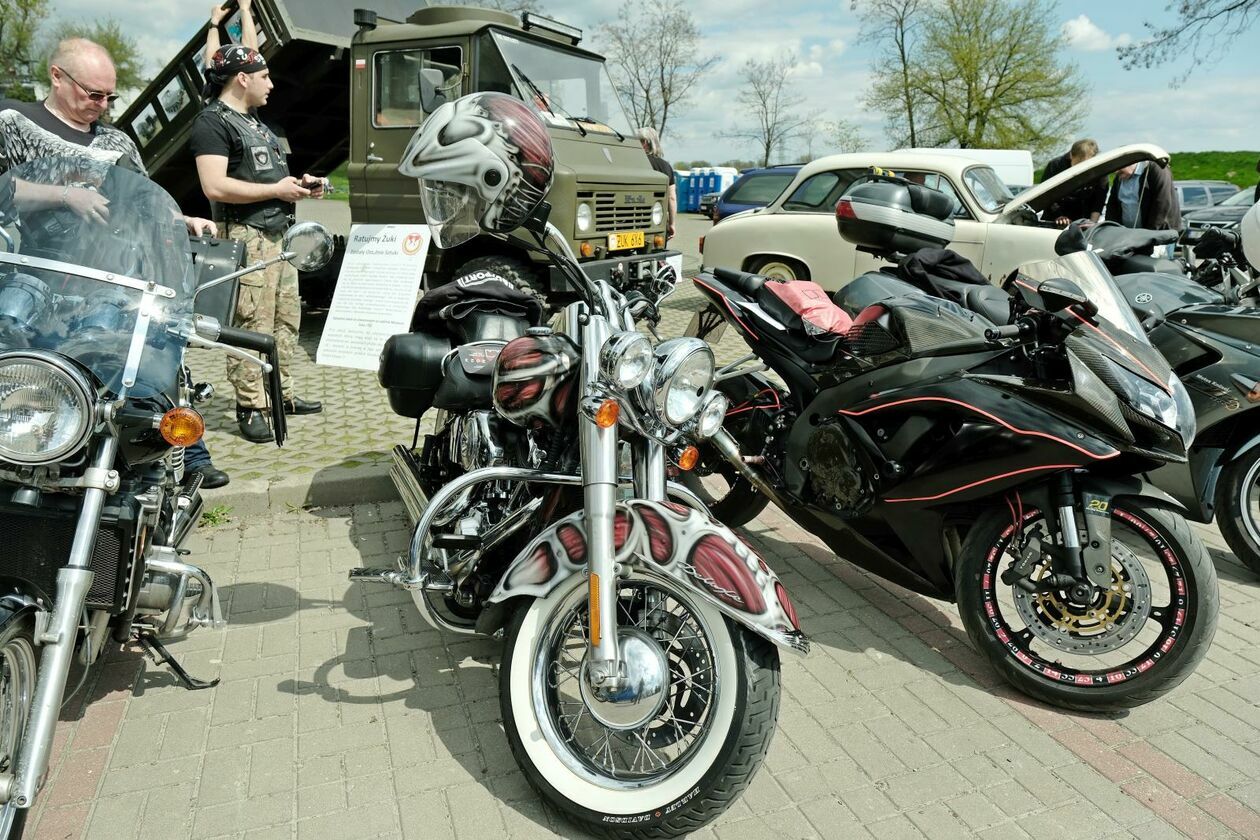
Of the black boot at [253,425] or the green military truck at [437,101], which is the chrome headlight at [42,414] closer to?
the black boot at [253,425]

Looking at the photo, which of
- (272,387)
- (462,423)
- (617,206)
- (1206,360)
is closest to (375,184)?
(617,206)

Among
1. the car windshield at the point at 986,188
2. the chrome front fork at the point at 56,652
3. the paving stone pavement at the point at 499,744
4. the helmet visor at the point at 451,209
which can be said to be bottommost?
the paving stone pavement at the point at 499,744

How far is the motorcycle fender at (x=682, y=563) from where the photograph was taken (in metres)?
2.09

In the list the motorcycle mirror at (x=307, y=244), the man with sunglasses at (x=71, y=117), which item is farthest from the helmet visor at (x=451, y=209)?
the man with sunglasses at (x=71, y=117)

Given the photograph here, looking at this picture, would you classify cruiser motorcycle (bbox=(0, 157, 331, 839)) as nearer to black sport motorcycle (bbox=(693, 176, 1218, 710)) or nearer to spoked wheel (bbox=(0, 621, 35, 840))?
spoked wheel (bbox=(0, 621, 35, 840))

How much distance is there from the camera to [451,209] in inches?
87.6

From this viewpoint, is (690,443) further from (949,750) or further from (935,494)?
(949,750)

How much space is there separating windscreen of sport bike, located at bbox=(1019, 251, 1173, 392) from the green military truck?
168 inches

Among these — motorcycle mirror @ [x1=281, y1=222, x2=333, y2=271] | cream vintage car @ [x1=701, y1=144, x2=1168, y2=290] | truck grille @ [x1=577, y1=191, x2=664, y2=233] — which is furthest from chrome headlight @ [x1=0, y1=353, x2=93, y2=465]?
cream vintage car @ [x1=701, y1=144, x2=1168, y2=290]

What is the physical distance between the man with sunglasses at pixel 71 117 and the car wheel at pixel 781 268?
20.9 feet

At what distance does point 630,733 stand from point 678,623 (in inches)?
11.8

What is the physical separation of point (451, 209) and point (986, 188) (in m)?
7.46

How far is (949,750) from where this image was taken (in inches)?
107

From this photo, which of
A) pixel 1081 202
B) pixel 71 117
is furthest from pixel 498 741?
pixel 1081 202
